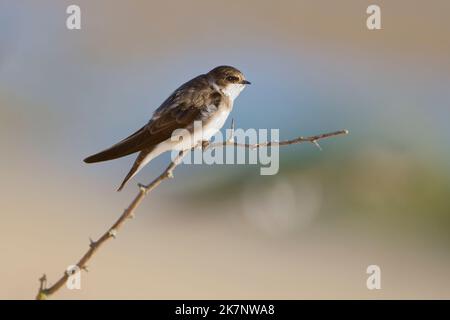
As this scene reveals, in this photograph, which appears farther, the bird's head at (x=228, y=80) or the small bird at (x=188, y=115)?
the bird's head at (x=228, y=80)

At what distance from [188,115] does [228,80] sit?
1.90 ft

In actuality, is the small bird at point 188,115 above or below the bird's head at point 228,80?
below

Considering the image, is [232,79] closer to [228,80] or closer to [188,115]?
[228,80]

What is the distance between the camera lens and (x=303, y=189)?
24.6 ft

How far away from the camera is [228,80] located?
3.52m

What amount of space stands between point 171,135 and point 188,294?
229 cm

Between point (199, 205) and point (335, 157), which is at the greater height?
point (335, 157)

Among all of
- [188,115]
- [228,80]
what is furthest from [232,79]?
[188,115]

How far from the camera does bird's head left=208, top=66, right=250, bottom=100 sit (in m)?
3.44

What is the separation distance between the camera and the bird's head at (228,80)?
3441 millimetres

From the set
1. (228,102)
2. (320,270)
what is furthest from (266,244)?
(228,102)

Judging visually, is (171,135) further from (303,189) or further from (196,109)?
(303,189)

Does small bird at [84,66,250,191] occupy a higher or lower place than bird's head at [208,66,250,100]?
lower

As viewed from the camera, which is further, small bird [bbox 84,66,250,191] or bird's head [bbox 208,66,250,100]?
bird's head [bbox 208,66,250,100]
